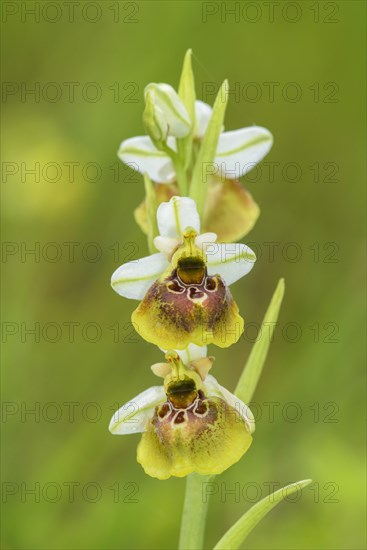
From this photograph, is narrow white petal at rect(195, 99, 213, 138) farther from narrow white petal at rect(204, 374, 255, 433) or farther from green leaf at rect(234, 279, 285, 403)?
narrow white petal at rect(204, 374, 255, 433)

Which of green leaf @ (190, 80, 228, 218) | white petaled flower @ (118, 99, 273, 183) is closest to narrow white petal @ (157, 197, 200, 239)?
green leaf @ (190, 80, 228, 218)

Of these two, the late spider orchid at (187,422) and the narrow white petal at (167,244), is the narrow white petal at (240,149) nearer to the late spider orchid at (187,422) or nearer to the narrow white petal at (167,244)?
the narrow white petal at (167,244)

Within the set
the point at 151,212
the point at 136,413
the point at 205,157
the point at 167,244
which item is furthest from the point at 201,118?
the point at 136,413

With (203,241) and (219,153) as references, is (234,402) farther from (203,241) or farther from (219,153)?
(219,153)

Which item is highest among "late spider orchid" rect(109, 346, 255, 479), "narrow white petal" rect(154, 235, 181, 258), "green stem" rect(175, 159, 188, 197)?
"green stem" rect(175, 159, 188, 197)

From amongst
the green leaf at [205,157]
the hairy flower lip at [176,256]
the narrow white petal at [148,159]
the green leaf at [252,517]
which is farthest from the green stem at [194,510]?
the narrow white petal at [148,159]

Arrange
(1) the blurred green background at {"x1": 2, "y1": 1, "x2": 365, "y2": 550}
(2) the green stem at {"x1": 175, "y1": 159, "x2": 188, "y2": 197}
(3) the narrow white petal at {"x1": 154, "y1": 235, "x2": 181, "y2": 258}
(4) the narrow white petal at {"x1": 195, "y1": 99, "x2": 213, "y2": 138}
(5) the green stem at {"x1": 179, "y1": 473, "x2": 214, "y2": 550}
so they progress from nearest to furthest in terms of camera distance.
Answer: (3) the narrow white petal at {"x1": 154, "y1": 235, "x2": 181, "y2": 258}, (5) the green stem at {"x1": 179, "y1": 473, "x2": 214, "y2": 550}, (2) the green stem at {"x1": 175, "y1": 159, "x2": 188, "y2": 197}, (4) the narrow white petal at {"x1": 195, "y1": 99, "x2": 213, "y2": 138}, (1) the blurred green background at {"x1": 2, "y1": 1, "x2": 365, "y2": 550}
